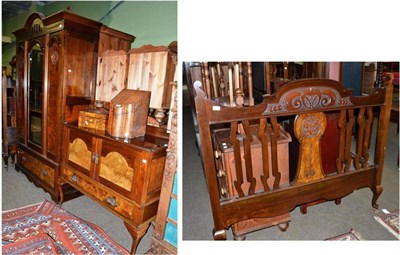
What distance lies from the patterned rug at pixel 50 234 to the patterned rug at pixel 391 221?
1802mm

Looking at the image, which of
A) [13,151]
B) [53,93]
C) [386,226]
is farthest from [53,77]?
[386,226]

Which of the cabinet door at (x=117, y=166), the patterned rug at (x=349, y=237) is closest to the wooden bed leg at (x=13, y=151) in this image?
the cabinet door at (x=117, y=166)

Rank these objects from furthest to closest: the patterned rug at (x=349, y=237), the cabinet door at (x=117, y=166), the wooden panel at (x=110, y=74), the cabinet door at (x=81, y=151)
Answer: the wooden panel at (x=110, y=74)
the cabinet door at (x=81, y=151)
the patterned rug at (x=349, y=237)
the cabinet door at (x=117, y=166)

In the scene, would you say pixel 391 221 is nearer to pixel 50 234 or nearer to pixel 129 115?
pixel 129 115

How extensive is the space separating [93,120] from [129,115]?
1.26 ft

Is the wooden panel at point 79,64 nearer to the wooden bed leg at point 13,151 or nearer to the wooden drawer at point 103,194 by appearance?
the wooden drawer at point 103,194

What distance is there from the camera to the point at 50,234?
1843 millimetres

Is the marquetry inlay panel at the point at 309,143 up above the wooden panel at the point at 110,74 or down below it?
below

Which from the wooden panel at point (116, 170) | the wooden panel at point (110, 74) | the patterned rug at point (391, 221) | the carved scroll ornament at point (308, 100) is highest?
the wooden panel at point (110, 74)

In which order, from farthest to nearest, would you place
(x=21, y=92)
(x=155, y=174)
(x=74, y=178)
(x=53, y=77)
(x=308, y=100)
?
(x=21, y=92) → (x=53, y=77) → (x=74, y=178) → (x=155, y=174) → (x=308, y=100)

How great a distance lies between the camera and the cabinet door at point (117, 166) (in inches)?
62.6

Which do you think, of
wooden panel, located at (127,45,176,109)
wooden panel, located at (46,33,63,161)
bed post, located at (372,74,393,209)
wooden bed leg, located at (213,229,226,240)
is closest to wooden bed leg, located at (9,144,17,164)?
wooden panel, located at (46,33,63,161)

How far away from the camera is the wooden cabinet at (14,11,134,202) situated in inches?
80.9

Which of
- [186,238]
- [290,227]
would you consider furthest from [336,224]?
[186,238]
